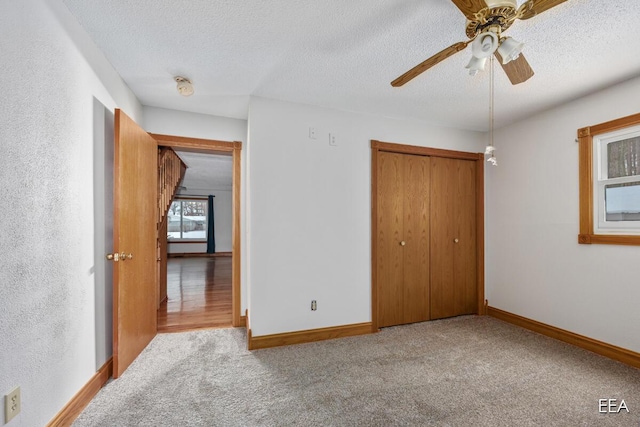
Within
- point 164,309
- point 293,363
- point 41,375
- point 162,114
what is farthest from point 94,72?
point 164,309

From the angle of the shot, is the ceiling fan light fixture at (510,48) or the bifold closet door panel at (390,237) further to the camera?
the bifold closet door panel at (390,237)

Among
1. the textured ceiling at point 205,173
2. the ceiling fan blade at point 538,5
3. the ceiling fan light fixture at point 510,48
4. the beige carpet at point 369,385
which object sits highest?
the textured ceiling at point 205,173

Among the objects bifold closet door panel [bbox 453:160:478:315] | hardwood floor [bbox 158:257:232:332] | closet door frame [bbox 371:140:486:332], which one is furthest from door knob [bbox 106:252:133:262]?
bifold closet door panel [bbox 453:160:478:315]

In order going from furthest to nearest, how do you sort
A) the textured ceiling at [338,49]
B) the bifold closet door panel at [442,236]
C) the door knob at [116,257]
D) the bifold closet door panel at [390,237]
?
the bifold closet door panel at [442,236], the bifold closet door panel at [390,237], the door knob at [116,257], the textured ceiling at [338,49]

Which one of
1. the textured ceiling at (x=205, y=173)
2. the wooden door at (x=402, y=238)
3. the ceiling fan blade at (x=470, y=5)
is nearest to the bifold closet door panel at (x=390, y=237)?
the wooden door at (x=402, y=238)

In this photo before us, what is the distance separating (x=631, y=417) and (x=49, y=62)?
3.82 metres

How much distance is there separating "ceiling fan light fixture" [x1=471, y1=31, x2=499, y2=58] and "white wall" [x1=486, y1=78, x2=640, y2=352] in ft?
6.61

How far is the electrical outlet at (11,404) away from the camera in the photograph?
1157 millimetres

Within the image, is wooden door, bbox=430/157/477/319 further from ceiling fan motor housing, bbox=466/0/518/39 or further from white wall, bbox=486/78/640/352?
ceiling fan motor housing, bbox=466/0/518/39

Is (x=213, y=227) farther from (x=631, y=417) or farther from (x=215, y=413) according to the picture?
(x=631, y=417)

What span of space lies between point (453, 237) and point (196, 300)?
3.71m

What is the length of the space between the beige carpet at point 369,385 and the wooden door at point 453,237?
704mm

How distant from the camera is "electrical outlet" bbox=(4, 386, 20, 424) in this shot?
116 centimetres

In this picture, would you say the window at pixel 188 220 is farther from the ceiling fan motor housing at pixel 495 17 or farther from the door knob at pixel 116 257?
the ceiling fan motor housing at pixel 495 17
